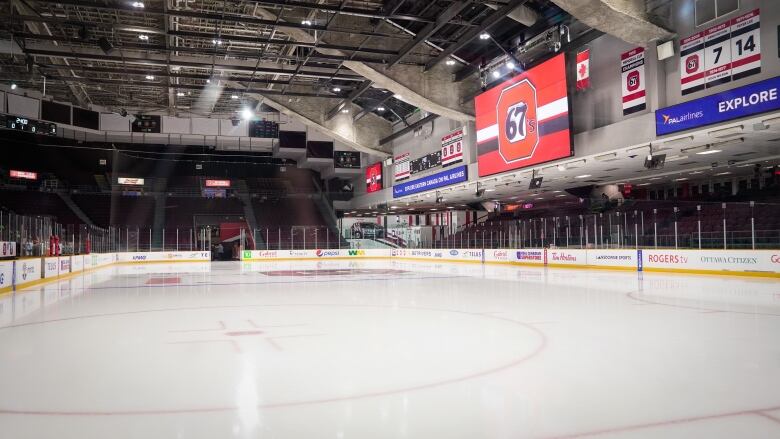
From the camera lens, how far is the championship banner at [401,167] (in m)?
30.6

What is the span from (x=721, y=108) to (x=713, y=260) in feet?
19.0

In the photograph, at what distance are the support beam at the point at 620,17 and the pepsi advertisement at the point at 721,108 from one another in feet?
6.55

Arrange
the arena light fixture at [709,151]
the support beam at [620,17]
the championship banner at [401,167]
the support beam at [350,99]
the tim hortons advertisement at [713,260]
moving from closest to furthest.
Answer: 1. the support beam at [620,17]
2. the tim hortons advertisement at [713,260]
3. the arena light fixture at [709,151]
4. the support beam at [350,99]
5. the championship banner at [401,167]

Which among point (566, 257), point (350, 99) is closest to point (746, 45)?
point (566, 257)

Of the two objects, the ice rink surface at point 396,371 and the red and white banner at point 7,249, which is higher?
the red and white banner at point 7,249

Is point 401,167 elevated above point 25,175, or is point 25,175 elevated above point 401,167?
point 25,175

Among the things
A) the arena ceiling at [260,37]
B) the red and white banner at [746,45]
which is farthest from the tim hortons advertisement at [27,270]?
the red and white banner at [746,45]

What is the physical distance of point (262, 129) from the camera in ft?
105

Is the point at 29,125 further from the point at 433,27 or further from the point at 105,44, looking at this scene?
the point at 433,27

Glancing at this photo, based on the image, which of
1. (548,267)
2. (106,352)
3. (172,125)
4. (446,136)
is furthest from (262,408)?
(172,125)

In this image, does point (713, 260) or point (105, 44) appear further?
point (105, 44)

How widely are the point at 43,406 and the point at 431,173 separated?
25015 millimetres

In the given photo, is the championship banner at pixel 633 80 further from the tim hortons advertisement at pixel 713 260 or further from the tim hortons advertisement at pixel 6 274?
the tim hortons advertisement at pixel 6 274

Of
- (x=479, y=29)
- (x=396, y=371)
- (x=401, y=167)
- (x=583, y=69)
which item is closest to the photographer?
(x=396, y=371)
